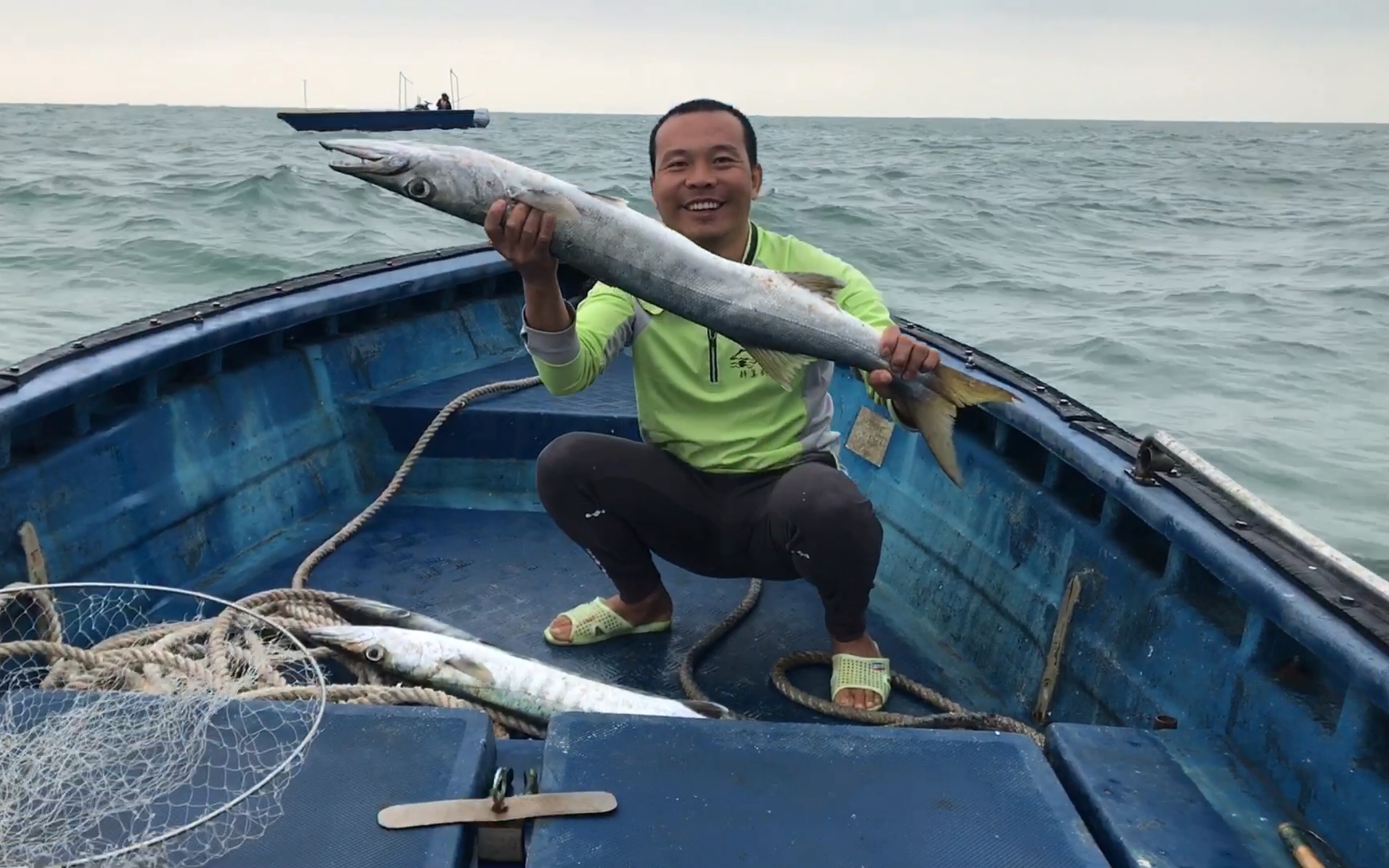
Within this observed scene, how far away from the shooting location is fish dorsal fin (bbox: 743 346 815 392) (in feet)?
8.99

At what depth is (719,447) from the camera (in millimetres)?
3131

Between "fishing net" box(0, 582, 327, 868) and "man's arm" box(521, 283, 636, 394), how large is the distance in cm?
95

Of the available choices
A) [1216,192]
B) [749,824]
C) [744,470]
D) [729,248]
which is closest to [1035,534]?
[744,470]

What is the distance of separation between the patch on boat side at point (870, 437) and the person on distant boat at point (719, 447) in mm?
1066

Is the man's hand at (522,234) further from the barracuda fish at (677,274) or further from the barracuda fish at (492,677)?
the barracuda fish at (492,677)

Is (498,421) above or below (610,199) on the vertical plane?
below

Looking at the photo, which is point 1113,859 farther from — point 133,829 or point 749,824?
point 133,829

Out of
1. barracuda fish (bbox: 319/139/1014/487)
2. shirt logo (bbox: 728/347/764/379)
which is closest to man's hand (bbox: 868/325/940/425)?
barracuda fish (bbox: 319/139/1014/487)

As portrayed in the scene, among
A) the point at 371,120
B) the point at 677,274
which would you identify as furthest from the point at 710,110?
the point at 371,120

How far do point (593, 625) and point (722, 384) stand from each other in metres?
0.96

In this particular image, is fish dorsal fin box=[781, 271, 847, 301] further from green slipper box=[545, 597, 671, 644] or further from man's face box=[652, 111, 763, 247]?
green slipper box=[545, 597, 671, 644]

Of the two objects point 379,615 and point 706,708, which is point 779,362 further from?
point 379,615

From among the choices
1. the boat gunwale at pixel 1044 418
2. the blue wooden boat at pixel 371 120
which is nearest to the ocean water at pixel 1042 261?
the blue wooden boat at pixel 371 120

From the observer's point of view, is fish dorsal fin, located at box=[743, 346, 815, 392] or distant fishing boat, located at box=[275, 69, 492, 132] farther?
distant fishing boat, located at box=[275, 69, 492, 132]
